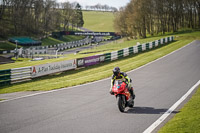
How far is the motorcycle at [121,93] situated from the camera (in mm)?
9672

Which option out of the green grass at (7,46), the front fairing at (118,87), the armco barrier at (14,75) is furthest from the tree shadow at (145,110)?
the green grass at (7,46)

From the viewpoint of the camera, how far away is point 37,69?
2241 cm

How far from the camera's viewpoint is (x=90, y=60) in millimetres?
28188

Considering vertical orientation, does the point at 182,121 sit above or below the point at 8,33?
below

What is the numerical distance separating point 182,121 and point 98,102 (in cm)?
447

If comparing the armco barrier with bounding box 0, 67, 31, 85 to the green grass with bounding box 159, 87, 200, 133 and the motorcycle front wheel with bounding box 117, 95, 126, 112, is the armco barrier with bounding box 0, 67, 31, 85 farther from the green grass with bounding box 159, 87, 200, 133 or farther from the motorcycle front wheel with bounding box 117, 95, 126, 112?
the green grass with bounding box 159, 87, 200, 133

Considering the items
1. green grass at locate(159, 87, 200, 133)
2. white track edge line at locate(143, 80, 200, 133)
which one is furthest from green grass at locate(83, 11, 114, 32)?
green grass at locate(159, 87, 200, 133)

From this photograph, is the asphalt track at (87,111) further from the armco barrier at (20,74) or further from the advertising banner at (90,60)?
the advertising banner at (90,60)

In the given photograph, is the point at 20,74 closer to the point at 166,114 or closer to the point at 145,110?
the point at 145,110

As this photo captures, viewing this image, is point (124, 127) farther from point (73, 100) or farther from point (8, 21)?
point (8, 21)

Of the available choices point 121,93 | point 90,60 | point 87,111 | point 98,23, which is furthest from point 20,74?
point 98,23

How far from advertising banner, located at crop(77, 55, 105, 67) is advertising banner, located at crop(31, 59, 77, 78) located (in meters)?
0.94

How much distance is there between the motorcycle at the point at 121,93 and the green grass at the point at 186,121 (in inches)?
82.9

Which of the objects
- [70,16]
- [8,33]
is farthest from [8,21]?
[70,16]
